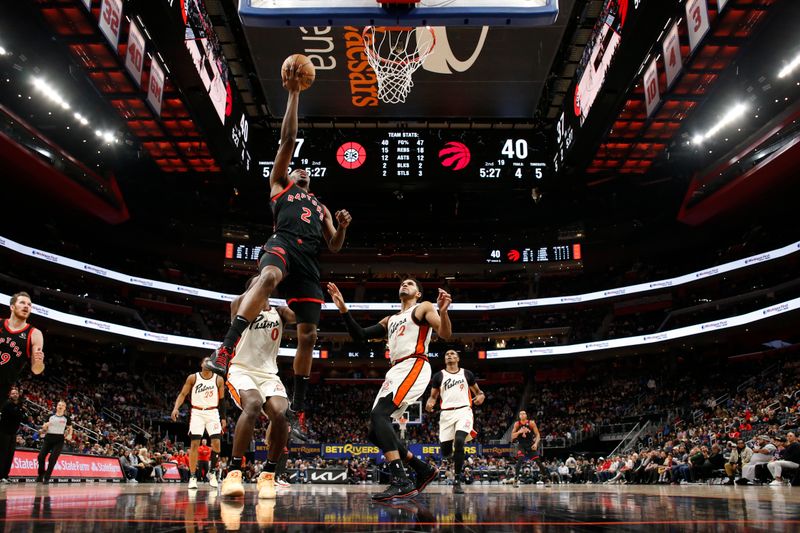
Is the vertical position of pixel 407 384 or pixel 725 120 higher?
pixel 725 120

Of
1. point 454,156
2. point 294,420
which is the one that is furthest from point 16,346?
point 454,156

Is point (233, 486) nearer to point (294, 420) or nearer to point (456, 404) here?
point (294, 420)

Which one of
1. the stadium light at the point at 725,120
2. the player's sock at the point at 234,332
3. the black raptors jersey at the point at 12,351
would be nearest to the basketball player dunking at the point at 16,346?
the black raptors jersey at the point at 12,351

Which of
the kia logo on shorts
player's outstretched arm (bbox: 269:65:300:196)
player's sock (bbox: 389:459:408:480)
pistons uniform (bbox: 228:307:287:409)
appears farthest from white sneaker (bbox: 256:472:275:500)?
the kia logo on shorts

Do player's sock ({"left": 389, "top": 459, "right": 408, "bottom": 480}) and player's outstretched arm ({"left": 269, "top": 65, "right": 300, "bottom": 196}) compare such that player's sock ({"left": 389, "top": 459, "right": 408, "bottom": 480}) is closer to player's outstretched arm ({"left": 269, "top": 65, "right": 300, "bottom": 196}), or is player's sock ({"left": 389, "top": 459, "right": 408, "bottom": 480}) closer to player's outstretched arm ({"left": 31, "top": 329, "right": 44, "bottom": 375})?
player's outstretched arm ({"left": 269, "top": 65, "right": 300, "bottom": 196})

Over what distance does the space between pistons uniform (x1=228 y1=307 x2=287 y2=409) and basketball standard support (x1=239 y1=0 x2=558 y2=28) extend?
126 inches

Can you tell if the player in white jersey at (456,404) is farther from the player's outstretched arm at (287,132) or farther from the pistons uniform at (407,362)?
the player's outstretched arm at (287,132)

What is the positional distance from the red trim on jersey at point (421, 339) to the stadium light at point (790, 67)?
21.2 m

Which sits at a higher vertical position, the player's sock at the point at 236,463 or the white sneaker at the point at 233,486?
the player's sock at the point at 236,463

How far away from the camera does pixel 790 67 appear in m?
21.5

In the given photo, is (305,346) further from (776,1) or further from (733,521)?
(776,1)

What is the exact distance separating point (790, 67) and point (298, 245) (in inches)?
899

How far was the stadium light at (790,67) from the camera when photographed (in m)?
21.0

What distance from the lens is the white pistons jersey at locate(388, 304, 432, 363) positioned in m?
5.92
